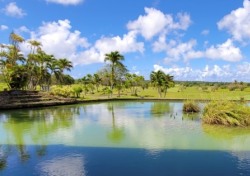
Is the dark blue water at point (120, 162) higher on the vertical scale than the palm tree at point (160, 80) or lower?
lower

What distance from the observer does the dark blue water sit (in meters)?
9.77

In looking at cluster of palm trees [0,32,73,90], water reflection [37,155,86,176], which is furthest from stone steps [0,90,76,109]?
water reflection [37,155,86,176]

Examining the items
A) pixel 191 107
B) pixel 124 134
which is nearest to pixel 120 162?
pixel 124 134

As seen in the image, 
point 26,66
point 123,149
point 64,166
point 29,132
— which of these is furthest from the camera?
point 26,66

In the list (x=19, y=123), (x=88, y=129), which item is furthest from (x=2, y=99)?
(x=88, y=129)

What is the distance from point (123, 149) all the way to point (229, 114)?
9.00 m

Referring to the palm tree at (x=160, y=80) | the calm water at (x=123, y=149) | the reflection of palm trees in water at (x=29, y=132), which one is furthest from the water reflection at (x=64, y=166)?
the palm tree at (x=160, y=80)

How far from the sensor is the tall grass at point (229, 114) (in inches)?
733

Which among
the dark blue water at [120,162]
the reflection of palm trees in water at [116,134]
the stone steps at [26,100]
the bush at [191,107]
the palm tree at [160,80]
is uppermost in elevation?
the palm tree at [160,80]

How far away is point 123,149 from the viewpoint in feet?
42.1

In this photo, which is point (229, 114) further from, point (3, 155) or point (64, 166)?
point (3, 155)

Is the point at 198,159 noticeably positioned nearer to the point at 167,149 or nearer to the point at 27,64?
the point at 167,149

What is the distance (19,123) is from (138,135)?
30.5 ft

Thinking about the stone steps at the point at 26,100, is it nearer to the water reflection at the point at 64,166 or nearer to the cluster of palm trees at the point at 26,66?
the cluster of palm trees at the point at 26,66
